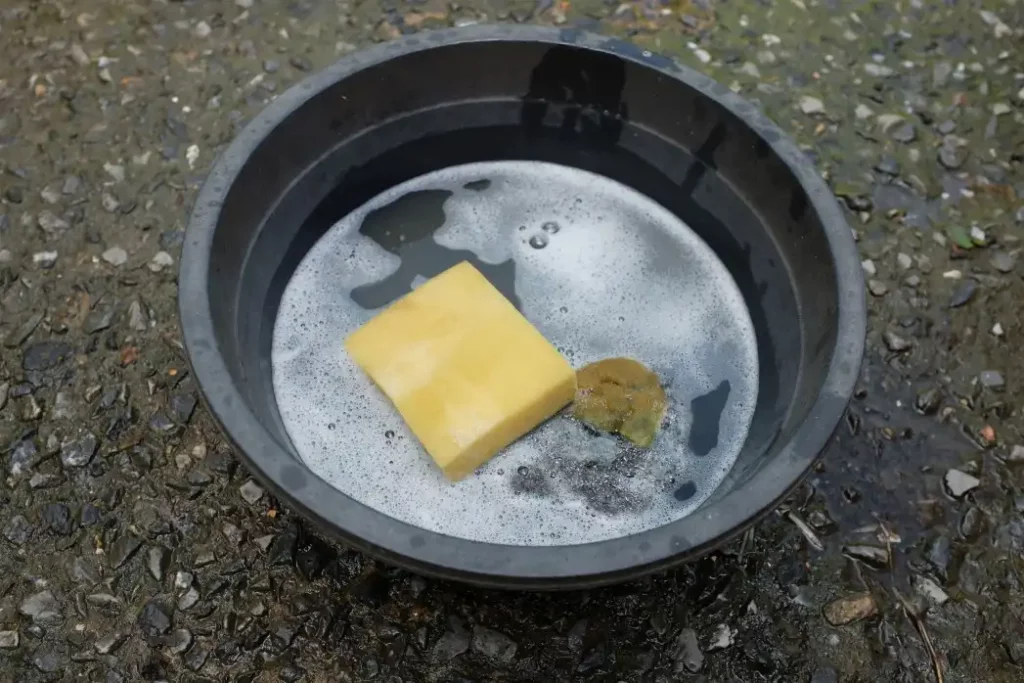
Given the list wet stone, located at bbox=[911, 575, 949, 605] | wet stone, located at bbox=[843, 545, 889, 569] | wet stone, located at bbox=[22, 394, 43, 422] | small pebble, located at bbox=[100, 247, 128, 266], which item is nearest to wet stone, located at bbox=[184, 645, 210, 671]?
wet stone, located at bbox=[22, 394, 43, 422]

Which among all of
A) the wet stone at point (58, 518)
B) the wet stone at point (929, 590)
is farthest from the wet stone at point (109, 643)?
the wet stone at point (929, 590)

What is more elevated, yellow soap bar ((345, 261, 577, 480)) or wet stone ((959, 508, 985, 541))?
yellow soap bar ((345, 261, 577, 480))

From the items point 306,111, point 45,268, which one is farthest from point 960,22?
point 45,268

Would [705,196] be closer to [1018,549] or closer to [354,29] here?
[1018,549]

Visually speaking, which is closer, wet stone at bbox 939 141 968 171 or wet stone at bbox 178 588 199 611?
wet stone at bbox 178 588 199 611

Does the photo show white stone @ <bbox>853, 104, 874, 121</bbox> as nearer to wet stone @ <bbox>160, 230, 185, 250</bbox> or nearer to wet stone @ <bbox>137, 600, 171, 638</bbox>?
wet stone @ <bbox>160, 230, 185, 250</bbox>

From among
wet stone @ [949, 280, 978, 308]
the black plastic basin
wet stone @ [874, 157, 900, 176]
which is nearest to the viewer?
the black plastic basin

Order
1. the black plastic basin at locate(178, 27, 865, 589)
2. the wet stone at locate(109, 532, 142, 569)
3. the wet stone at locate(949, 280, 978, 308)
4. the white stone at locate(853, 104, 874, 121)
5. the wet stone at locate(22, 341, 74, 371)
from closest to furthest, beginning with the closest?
the black plastic basin at locate(178, 27, 865, 589) → the wet stone at locate(109, 532, 142, 569) → the wet stone at locate(22, 341, 74, 371) → the wet stone at locate(949, 280, 978, 308) → the white stone at locate(853, 104, 874, 121)
